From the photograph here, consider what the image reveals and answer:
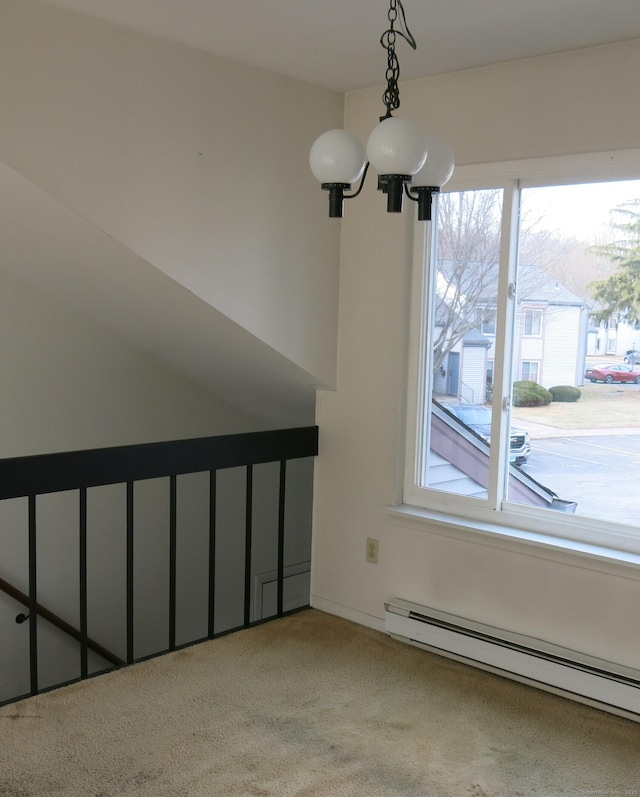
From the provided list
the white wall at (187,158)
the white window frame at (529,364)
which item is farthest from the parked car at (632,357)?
the white wall at (187,158)

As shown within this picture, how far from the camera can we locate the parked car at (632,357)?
275cm

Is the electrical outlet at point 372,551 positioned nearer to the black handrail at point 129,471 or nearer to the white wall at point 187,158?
the black handrail at point 129,471

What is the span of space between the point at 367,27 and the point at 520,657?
225cm

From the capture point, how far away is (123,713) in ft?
8.75

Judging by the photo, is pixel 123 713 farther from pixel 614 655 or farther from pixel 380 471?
pixel 614 655

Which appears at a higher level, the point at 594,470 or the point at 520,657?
the point at 594,470

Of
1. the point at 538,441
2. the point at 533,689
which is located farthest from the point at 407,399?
the point at 533,689

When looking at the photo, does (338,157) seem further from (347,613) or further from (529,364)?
(347,613)

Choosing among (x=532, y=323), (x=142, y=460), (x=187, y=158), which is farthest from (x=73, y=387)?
(x=532, y=323)

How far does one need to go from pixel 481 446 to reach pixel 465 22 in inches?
60.8

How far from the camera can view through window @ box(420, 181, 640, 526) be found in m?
2.79

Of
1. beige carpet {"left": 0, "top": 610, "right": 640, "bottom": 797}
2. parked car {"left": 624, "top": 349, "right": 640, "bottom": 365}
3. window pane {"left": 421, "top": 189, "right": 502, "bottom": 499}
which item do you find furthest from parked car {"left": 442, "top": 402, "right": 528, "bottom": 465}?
beige carpet {"left": 0, "top": 610, "right": 640, "bottom": 797}

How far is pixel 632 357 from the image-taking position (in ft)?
9.07

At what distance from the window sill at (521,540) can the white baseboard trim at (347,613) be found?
46 cm
